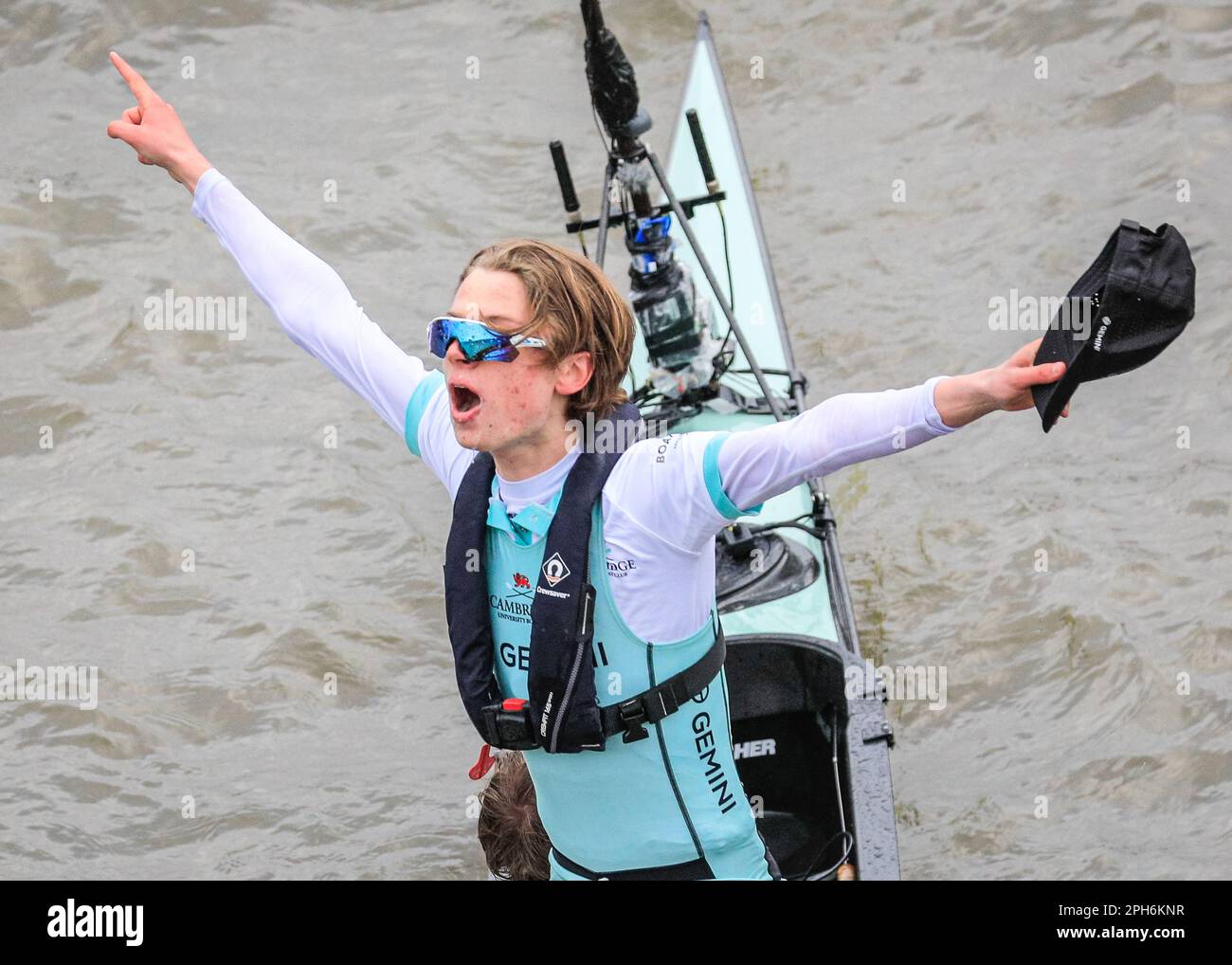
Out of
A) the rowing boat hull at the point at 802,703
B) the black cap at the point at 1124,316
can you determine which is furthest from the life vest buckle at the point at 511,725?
the rowing boat hull at the point at 802,703

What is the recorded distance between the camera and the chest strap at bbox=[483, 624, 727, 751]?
1.99 meters

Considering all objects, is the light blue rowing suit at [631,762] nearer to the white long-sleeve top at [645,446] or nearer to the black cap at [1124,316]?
the white long-sleeve top at [645,446]

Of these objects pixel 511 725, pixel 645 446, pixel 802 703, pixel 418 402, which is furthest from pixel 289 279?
pixel 802 703

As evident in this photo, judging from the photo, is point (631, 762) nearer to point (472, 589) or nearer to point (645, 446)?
point (472, 589)

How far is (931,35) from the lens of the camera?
284 inches

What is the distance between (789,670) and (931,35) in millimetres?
4749

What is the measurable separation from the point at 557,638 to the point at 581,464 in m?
0.24

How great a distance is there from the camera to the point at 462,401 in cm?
191

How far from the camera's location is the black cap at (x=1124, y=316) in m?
1.58

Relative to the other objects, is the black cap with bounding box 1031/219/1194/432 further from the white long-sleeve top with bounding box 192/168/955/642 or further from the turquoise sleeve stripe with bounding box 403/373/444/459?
the turquoise sleeve stripe with bounding box 403/373/444/459

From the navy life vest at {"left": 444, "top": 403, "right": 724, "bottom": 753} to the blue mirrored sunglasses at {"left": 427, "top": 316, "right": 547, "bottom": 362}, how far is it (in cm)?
19

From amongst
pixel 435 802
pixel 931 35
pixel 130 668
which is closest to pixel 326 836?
pixel 435 802

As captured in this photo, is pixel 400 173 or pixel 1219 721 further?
pixel 400 173
